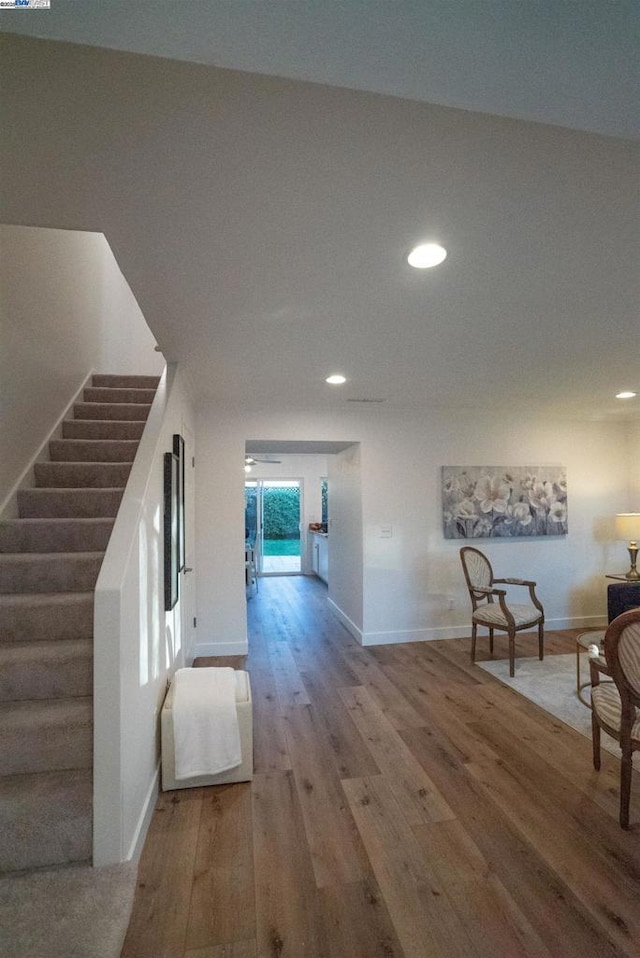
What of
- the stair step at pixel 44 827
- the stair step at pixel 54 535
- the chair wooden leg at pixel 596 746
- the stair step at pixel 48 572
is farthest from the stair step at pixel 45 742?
the chair wooden leg at pixel 596 746

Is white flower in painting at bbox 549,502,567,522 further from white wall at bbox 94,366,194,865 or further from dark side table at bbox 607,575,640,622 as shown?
white wall at bbox 94,366,194,865

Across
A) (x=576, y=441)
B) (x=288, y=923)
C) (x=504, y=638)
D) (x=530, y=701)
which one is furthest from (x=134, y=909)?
(x=576, y=441)

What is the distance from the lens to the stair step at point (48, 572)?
2.26 meters

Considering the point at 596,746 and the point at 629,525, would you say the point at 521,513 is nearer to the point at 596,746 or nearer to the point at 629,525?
the point at 629,525

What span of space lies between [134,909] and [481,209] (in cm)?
273

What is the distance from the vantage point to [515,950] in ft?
4.60

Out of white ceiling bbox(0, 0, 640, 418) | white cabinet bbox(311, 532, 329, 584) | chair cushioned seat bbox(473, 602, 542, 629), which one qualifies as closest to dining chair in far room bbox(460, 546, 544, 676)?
chair cushioned seat bbox(473, 602, 542, 629)

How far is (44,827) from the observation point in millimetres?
1540

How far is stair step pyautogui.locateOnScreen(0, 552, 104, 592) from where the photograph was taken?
2258 millimetres

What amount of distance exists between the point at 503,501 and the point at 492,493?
157 mm

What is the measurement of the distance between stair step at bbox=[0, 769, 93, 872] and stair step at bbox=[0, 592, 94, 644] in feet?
2.09

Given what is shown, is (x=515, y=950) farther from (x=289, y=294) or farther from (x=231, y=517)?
(x=231, y=517)

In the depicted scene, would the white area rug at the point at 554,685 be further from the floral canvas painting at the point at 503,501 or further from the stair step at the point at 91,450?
the stair step at the point at 91,450

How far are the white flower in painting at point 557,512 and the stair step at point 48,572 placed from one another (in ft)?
14.9
